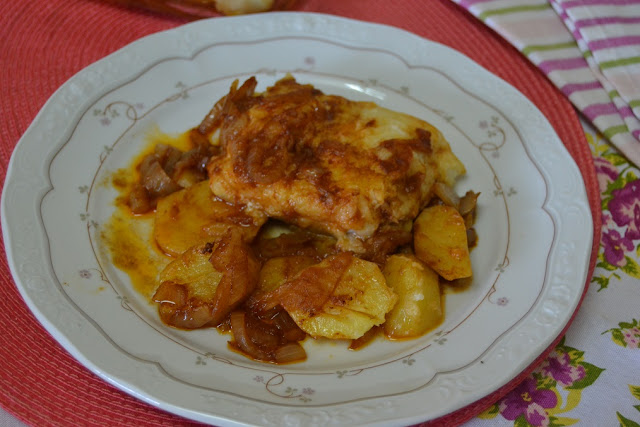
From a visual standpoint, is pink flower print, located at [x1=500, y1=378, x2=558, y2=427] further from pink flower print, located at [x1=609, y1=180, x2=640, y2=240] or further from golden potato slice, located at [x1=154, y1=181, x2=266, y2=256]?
golden potato slice, located at [x1=154, y1=181, x2=266, y2=256]

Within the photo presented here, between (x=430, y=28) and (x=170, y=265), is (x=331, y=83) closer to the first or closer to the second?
(x=430, y=28)

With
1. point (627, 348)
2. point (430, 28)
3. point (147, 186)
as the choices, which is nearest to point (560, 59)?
point (430, 28)

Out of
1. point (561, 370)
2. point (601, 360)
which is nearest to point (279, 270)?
point (561, 370)

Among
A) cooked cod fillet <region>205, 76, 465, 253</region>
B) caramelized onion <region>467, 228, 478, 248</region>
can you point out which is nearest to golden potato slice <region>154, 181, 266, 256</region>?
cooked cod fillet <region>205, 76, 465, 253</region>

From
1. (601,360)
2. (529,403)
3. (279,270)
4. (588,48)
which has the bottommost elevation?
(279,270)

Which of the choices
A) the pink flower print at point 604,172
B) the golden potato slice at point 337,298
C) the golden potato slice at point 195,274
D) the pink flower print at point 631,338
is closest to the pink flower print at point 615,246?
the pink flower print at point 604,172

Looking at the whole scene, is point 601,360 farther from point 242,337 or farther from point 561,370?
point 242,337

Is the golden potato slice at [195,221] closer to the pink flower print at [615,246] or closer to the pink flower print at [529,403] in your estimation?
the pink flower print at [529,403]
